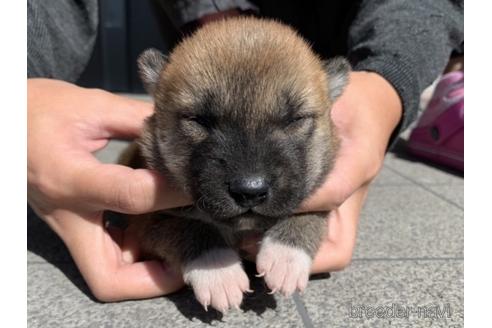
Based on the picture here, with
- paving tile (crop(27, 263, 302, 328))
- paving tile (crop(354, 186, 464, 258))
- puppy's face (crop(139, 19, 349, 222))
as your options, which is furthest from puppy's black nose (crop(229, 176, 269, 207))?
paving tile (crop(354, 186, 464, 258))

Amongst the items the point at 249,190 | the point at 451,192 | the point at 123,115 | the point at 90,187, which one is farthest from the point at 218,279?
the point at 451,192

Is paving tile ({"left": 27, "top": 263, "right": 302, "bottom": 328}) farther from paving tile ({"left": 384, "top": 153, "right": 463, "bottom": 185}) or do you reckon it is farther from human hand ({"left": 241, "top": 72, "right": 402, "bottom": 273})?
paving tile ({"left": 384, "top": 153, "right": 463, "bottom": 185})

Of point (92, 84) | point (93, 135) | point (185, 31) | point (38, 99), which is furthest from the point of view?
point (92, 84)

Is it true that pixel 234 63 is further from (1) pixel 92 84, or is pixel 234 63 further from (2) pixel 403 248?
(1) pixel 92 84

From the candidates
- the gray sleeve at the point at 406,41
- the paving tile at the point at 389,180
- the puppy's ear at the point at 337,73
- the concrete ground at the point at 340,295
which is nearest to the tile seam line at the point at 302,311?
the concrete ground at the point at 340,295

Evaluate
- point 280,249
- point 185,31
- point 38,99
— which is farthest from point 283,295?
point 185,31

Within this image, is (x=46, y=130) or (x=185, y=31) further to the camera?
(x=185, y=31)
